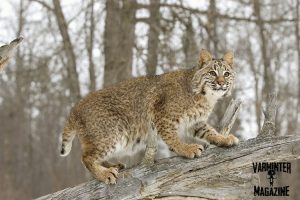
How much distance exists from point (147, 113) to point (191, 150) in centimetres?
87

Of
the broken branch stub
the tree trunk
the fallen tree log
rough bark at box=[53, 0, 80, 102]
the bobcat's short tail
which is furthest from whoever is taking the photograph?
the tree trunk

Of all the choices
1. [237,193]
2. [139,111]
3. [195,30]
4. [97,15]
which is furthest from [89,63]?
[237,193]

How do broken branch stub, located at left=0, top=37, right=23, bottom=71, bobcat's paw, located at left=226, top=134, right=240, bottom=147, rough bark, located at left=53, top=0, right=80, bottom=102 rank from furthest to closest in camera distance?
rough bark, located at left=53, top=0, right=80, bottom=102, bobcat's paw, located at left=226, top=134, right=240, bottom=147, broken branch stub, located at left=0, top=37, right=23, bottom=71

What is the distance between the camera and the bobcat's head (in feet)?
21.6

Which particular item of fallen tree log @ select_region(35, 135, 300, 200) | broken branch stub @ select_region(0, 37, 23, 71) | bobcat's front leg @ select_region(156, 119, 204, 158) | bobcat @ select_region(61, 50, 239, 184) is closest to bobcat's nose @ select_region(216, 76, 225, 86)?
bobcat @ select_region(61, 50, 239, 184)

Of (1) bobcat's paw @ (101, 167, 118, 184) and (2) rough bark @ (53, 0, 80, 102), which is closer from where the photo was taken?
(1) bobcat's paw @ (101, 167, 118, 184)

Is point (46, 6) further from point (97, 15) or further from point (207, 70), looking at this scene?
point (207, 70)

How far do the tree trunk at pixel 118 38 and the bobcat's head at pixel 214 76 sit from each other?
617cm

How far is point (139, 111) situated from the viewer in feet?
22.5

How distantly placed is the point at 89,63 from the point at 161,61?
67.3 inches

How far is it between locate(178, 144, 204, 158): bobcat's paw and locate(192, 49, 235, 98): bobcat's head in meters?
0.72

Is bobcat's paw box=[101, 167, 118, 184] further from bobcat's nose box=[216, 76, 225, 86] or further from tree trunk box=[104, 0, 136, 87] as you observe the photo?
tree trunk box=[104, 0, 136, 87]

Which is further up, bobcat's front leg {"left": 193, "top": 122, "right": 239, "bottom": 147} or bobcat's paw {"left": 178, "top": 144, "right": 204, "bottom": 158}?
bobcat's front leg {"left": 193, "top": 122, "right": 239, "bottom": 147}

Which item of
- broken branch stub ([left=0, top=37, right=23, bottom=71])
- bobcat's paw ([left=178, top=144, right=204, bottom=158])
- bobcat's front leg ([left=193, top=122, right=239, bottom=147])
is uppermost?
broken branch stub ([left=0, top=37, right=23, bottom=71])
